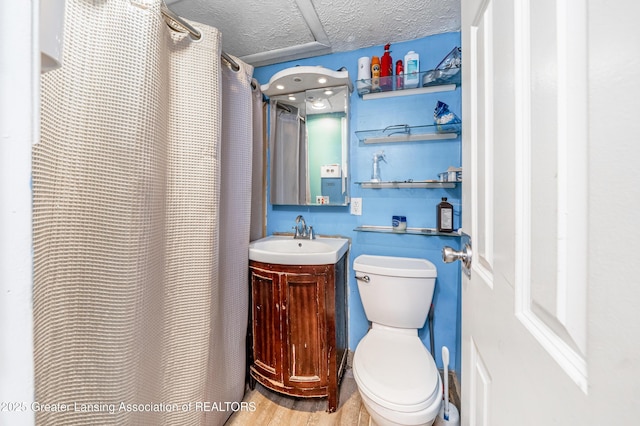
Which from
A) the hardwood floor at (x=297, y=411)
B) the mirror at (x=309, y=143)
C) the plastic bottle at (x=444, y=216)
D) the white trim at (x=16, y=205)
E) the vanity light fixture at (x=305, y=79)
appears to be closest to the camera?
the white trim at (x=16, y=205)

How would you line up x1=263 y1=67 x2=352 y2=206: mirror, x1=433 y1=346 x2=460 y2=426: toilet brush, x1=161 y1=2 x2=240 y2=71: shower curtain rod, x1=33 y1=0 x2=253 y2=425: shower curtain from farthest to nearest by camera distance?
1. x1=263 y1=67 x2=352 y2=206: mirror
2. x1=433 y1=346 x2=460 y2=426: toilet brush
3. x1=161 y1=2 x2=240 y2=71: shower curtain rod
4. x1=33 y1=0 x2=253 y2=425: shower curtain

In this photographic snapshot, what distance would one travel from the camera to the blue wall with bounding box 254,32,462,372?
1.37 m

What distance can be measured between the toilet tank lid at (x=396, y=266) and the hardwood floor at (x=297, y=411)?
27.8 inches

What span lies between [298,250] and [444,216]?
92 centimetres

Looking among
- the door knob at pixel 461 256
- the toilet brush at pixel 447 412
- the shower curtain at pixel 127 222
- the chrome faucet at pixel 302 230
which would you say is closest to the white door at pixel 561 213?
the door knob at pixel 461 256

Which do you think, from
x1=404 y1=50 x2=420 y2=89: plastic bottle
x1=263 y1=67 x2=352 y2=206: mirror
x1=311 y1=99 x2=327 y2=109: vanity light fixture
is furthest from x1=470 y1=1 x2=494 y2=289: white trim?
x1=311 y1=99 x2=327 y2=109: vanity light fixture

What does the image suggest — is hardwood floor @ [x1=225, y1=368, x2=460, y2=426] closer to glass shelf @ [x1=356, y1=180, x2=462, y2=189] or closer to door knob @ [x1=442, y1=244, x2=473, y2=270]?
door knob @ [x1=442, y1=244, x2=473, y2=270]

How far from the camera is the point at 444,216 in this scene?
1313mm

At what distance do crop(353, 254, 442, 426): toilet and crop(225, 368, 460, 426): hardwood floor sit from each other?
265 mm

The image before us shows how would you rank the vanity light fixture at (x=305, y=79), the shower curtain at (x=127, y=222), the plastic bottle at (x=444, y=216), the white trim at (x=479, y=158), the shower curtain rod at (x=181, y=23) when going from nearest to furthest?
1. the white trim at (x=479, y=158)
2. the shower curtain at (x=127, y=222)
3. the shower curtain rod at (x=181, y=23)
4. the plastic bottle at (x=444, y=216)
5. the vanity light fixture at (x=305, y=79)

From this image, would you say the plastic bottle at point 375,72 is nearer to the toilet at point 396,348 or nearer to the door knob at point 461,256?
the toilet at point 396,348

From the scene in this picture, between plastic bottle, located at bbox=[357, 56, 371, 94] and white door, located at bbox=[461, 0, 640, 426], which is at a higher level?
plastic bottle, located at bbox=[357, 56, 371, 94]

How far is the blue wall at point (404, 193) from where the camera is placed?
1369 millimetres

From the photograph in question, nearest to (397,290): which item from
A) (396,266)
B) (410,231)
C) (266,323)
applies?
(396,266)
